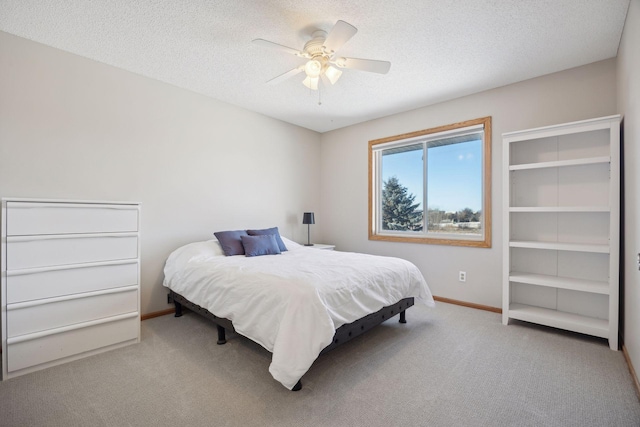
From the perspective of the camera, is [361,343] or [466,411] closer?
[466,411]

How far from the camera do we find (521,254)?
3111 millimetres

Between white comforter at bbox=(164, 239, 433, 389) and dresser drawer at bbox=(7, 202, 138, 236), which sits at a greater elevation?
dresser drawer at bbox=(7, 202, 138, 236)

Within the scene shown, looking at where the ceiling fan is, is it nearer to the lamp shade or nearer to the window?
the window

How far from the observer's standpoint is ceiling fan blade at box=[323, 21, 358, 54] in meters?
1.86

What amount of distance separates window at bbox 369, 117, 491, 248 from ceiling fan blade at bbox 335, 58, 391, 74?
1.75m

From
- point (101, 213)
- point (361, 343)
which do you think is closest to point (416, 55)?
point (361, 343)

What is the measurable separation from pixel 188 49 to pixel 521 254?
383cm

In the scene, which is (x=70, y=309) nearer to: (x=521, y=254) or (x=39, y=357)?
(x=39, y=357)

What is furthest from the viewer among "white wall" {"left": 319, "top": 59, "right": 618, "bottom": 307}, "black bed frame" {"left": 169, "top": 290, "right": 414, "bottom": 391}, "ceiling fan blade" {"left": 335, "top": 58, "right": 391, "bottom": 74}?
"white wall" {"left": 319, "top": 59, "right": 618, "bottom": 307}

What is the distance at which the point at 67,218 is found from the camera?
218 cm

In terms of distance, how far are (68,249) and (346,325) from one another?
85.0 inches

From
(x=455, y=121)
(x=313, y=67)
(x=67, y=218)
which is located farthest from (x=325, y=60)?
(x=67, y=218)

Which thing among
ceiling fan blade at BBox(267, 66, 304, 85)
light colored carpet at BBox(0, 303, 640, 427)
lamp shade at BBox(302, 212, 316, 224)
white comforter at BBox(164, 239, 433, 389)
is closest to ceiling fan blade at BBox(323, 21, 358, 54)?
ceiling fan blade at BBox(267, 66, 304, 85)

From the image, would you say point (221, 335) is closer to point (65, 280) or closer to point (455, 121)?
point (65, 280)
